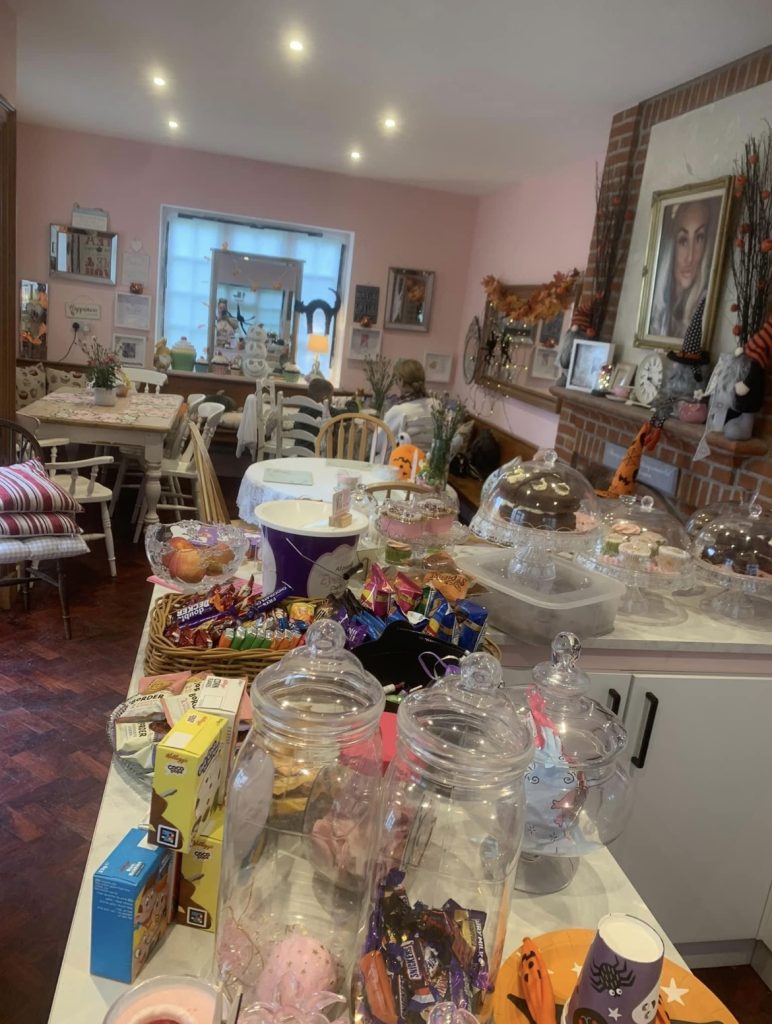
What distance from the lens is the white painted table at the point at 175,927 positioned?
724 millimetres

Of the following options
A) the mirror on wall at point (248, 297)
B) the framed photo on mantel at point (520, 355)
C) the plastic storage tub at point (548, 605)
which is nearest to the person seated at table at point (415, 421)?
the framed photo on mantel at point (520, 355)

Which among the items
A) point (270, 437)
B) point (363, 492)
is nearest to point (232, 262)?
point (270, 437)

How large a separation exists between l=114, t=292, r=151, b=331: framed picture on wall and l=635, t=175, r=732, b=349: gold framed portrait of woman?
422 centimetres

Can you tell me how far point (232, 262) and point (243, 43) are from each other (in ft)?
10.3

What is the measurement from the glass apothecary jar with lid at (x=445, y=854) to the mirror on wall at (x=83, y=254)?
5.99 meters

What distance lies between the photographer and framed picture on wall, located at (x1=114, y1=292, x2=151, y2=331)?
6.02 meters

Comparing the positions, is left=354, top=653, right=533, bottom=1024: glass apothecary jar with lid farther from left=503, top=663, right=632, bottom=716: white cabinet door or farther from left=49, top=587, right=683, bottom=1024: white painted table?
left=503, top=663, right=632, bottom=716: white cabinet door

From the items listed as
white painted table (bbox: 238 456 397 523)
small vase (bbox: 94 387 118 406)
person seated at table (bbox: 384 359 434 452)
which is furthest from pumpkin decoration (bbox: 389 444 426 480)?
small vase (bbox: 94 387 118 406)

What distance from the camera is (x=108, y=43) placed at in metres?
3.51

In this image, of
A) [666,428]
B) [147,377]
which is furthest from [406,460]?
[147,377]

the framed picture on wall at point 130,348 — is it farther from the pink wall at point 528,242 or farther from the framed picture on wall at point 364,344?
the pink wall at point 528,242

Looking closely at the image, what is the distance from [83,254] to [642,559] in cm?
544

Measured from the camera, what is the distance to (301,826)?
80 centimetres

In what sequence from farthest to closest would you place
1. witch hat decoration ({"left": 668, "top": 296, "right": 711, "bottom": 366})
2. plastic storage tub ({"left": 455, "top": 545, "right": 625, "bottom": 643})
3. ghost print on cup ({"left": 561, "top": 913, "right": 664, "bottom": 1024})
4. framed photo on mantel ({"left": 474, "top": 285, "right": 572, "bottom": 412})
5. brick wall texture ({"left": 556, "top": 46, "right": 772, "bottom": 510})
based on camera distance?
framed photo on mantel ({"left": 474, "top": 285, "right": 572, "bottom": 412})
witch hat decoration ({"left": 668, "top": 296, "right": 711, "bottom": 366})
brick wall texture ({"left": 556, "top": 46, "right": 772, "bottom": 510})
plastic storage tub ({"left": 455, "top": 545, "right": 625, "bottom": 643})
ghost print on cup ({"left": 561, "top": 913, "right": 664, "bottom": 1024})
